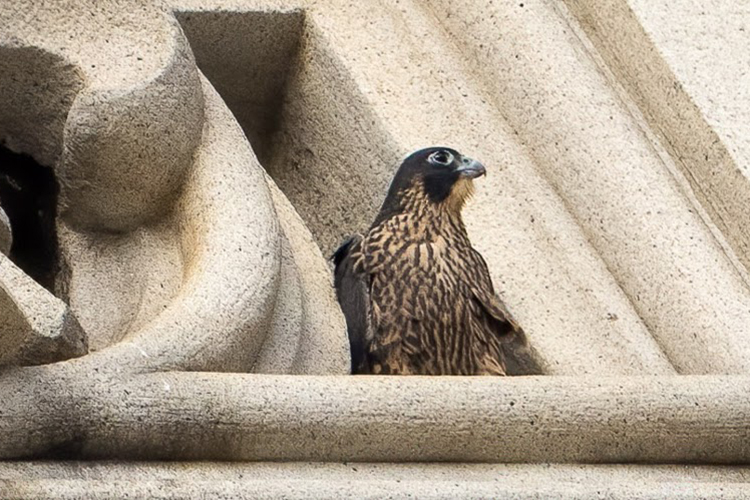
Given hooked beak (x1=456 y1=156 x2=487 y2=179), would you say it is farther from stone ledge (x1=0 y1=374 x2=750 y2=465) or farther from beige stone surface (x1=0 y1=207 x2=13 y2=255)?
beige stone surface (x1=0 y1=207 x2=13 y2=255)

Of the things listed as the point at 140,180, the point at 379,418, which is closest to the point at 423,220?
the point at 140,180

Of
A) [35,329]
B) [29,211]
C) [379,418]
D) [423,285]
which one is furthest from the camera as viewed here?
[423,285]

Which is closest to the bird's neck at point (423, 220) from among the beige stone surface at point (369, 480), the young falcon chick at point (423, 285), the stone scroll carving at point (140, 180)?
the young falcon chick at point (423, 285)

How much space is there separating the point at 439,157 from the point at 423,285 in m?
0.28

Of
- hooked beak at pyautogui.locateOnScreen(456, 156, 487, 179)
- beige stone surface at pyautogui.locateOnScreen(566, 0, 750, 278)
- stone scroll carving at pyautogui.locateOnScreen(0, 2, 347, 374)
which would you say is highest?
stone scroll carving at pyautogui.locateOnScreen(0, 2, 347, 374)

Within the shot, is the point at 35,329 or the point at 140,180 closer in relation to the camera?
the point at 35,329

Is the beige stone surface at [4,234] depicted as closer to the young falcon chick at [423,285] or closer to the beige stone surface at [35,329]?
the beige stone surface at [35,329]

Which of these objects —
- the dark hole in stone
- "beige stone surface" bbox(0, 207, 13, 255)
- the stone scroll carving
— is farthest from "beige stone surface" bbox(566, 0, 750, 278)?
"beige stone surface" bbox(0, 207, 13, 255)

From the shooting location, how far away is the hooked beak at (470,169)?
17.4 feet

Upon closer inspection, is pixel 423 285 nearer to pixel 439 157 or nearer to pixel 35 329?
pixel 439 157

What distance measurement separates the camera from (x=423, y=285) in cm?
520

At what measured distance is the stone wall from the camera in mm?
4219

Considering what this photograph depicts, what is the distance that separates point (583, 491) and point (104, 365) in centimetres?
75

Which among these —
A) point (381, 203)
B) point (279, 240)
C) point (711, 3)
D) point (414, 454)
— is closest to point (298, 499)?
point (414, 454)
